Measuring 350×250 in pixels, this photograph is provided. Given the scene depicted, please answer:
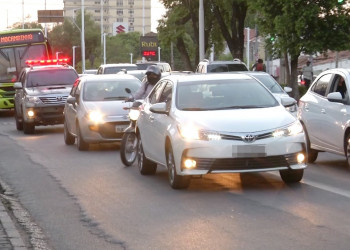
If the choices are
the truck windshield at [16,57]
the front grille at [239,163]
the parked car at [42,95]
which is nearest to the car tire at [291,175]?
the front grille at [239,163]

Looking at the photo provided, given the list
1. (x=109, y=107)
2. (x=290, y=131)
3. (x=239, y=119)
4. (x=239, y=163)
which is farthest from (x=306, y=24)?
→ (x=239, y=163)

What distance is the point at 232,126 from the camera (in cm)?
1246

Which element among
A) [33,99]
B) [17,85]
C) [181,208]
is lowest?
[181,208]

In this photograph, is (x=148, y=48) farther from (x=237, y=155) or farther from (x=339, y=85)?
(x=237, y=155)

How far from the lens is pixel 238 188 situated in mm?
13016

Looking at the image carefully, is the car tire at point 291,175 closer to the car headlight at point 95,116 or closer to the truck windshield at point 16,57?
the car headlight at point 95,116

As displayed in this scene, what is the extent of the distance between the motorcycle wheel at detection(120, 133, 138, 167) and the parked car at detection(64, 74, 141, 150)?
3377 millimetres

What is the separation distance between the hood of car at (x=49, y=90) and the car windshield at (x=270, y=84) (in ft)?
20.1

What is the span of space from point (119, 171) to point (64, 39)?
138924mm

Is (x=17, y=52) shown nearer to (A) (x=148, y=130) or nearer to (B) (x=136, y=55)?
(A) (x=148, y=130)

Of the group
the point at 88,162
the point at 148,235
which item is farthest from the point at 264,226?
the point at 88,162

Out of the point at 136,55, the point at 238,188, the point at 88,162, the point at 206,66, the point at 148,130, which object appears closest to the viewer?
the point at 238,188

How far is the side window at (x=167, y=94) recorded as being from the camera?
46.0 feet

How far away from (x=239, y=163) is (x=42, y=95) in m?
16.0
